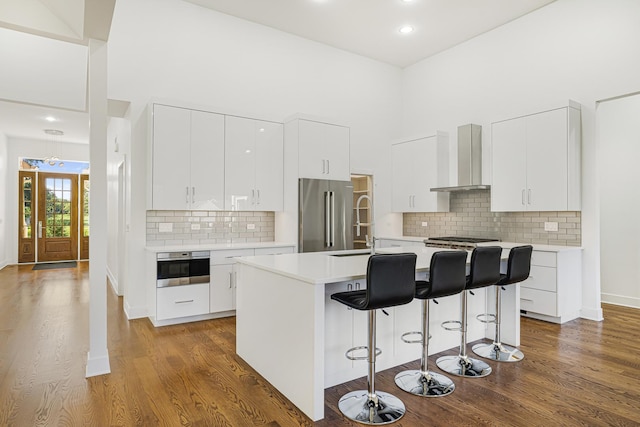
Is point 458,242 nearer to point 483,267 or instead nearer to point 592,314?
point 592,314

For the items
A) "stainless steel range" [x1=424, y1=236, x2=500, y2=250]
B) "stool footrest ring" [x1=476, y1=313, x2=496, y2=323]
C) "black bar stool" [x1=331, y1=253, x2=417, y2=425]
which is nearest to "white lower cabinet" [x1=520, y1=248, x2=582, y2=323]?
"stainless steel range" [x1=424, y1=236, x2=500, y2=250]

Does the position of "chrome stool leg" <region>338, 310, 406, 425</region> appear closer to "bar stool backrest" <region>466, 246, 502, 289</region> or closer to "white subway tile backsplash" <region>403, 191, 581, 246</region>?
"bar stool backrest" <region>466, 246, 502, 289</region>

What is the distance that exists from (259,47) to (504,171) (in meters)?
3.91

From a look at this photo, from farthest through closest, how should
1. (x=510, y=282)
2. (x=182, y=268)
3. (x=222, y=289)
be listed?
(x=222, y=289) < (x=182, y=268) < (x=510, y=282)

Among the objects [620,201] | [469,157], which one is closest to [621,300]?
[620,201]

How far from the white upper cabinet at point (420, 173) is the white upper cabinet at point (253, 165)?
7.51ft

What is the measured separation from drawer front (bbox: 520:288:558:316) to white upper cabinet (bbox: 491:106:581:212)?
1040 mm

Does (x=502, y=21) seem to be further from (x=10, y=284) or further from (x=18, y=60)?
(x=10, y=284)

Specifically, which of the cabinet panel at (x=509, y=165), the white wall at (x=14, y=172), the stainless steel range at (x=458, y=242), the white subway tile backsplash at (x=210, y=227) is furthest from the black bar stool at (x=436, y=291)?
the white wall at (x=14, y=172)

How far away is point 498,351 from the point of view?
3.39 metres

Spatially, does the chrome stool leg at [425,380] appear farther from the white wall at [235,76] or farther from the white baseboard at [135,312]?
the white wall at [235,76]

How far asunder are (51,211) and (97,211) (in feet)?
28.6

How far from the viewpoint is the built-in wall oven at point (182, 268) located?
14.1ft

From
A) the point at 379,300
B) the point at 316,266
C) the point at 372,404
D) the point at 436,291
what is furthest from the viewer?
the point at 316,266
